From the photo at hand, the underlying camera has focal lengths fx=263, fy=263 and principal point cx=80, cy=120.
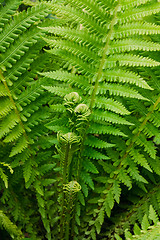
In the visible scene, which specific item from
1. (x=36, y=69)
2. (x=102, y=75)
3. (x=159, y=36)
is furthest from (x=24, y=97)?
(x=159, y=36)

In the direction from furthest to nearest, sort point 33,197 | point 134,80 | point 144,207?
→ point 33,197
point 144,207
point 134,80

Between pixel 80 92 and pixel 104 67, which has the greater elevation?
pixel 104 67

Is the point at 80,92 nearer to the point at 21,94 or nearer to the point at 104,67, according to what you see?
the point at 104,67

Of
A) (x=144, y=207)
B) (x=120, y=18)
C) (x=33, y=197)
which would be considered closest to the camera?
(x=120, y=18)

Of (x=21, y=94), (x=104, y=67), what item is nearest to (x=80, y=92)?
(x=104, y=67)

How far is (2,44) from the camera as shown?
1.14 meters

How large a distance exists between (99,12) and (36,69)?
39 centimetres

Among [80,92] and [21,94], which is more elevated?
[80,92]

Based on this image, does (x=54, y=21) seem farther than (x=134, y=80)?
Yes

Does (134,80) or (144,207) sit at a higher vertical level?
(134,80)

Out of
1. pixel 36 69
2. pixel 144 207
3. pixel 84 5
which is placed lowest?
pixel 144 207

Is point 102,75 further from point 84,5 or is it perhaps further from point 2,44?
point 2,44

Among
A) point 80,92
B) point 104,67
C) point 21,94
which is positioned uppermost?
point 104,67

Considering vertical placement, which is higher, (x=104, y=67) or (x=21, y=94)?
(x=104, y=67)
